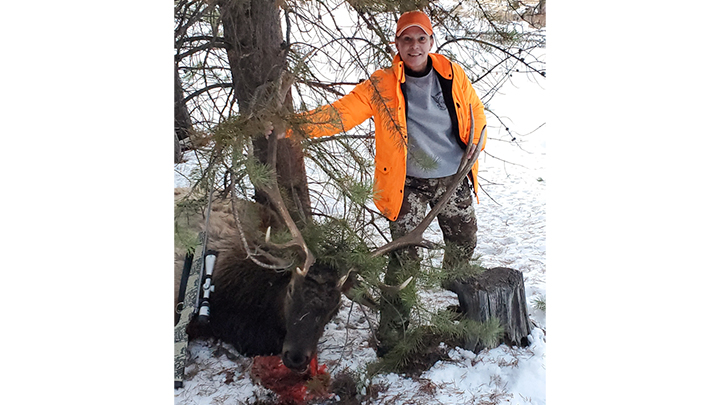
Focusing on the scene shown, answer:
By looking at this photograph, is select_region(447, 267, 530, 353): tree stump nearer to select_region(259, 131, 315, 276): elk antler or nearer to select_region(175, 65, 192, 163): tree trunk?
select_region(259, 131, 315, 276): elk antler

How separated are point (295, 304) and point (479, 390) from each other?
2.28 ft

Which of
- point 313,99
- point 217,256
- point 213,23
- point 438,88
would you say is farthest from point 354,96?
point 217,256

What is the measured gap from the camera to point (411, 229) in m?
1.95

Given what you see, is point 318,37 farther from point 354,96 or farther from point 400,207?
point 400,207

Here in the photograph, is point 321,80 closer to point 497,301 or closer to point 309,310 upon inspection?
point 309,310

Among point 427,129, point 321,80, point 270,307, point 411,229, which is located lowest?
point 270,307

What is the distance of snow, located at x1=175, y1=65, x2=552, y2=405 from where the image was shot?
1.83 m

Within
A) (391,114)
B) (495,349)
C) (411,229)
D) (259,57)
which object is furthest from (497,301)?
(259,57)

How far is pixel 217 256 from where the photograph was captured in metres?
2.19

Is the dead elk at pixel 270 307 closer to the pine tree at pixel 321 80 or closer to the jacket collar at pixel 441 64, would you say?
the pine tree at pixel 321 80

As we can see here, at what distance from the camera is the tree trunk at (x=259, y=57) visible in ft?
6.15

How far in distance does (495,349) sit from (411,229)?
56 cm

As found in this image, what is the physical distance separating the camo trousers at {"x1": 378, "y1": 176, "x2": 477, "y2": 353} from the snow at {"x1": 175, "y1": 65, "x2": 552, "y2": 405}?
0.06 meters
